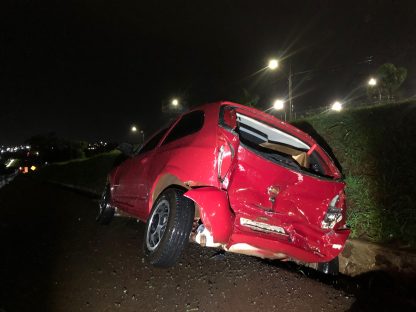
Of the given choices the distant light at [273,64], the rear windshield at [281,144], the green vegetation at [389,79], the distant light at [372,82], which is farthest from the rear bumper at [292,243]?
the distant light at [372,82]

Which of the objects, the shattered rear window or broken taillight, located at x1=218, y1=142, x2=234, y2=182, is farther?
the shattered rear window

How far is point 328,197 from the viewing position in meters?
3.51

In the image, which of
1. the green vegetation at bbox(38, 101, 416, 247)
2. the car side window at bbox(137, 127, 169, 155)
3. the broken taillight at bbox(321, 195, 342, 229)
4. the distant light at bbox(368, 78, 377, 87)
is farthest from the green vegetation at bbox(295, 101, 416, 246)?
the distant light at bbox(368, 78, 377, 87)

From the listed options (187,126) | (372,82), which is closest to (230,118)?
(187,126)

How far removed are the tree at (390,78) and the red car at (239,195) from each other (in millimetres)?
31517

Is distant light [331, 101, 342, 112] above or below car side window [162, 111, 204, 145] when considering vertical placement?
above

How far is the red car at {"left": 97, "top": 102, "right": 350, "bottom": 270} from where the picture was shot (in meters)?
3.01

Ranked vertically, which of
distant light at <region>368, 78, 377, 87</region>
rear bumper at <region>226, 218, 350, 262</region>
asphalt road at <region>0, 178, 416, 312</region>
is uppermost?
distant light at <region>368, 78, 377, 87</region>

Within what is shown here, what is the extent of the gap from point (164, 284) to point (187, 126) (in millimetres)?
1725

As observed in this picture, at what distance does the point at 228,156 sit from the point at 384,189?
3.31m

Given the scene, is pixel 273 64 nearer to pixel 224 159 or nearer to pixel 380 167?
pixel 380 167

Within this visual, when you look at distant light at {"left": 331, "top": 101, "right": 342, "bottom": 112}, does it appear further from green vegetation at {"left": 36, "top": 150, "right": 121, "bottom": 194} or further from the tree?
the tree

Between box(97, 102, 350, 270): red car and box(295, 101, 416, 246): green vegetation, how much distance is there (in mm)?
1531

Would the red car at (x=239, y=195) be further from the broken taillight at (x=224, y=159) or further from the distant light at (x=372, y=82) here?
the distant light at (x=372, y=82)
